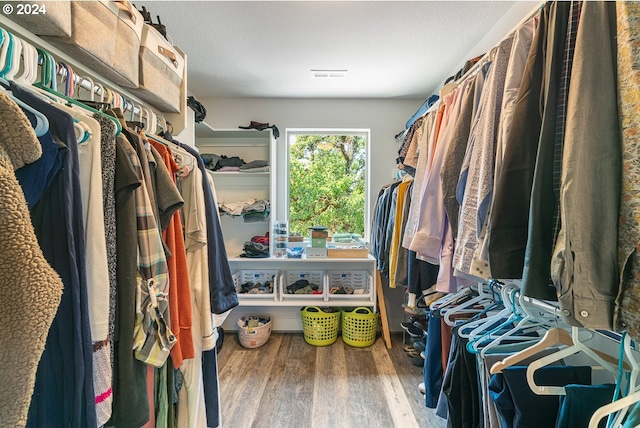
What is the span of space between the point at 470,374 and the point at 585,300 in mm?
727

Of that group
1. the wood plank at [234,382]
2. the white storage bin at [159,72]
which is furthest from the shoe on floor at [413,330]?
the white storage bin at [159,72]

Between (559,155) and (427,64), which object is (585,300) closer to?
(559,155)

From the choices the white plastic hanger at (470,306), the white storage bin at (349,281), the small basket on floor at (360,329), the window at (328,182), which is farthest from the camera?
the window at (328,182)

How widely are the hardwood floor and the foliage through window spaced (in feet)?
3.88

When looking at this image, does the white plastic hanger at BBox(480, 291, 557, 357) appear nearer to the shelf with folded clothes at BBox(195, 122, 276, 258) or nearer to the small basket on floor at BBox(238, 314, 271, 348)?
the small basket on floor at BBox(238, 314, 271, 348)

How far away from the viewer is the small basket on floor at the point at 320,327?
2395mm

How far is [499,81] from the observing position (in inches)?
29.9

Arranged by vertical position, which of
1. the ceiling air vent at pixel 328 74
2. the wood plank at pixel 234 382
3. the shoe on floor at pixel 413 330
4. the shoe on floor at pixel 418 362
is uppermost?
the ceiling air vent at pixel 328 74

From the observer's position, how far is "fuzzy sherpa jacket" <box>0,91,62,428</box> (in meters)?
0.41

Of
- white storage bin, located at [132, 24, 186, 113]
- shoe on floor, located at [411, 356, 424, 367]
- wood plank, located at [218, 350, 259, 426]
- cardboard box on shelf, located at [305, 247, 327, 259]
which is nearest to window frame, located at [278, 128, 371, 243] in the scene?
cardboard box on shelf, located at [305, 247, 327, 259]

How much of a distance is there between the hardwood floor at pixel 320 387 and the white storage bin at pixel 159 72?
1.71 metres

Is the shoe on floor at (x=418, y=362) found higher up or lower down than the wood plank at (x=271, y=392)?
higher up

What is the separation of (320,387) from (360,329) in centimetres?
65

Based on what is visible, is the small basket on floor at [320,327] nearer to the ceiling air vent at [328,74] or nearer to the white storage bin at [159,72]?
the white storage bin at [159,72]
